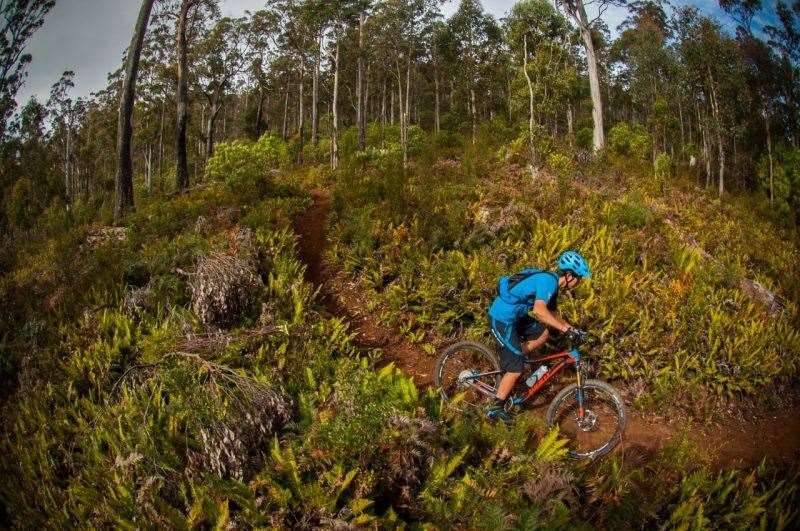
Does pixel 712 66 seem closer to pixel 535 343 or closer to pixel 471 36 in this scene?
pixel 471 36

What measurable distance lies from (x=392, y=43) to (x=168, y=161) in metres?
38.5

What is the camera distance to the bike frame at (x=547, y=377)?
453 centimetres

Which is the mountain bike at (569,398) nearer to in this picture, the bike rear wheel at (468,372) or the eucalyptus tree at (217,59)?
the bike rear wheel at (468,372)

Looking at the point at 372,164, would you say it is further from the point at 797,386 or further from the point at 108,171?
the point at 108,171

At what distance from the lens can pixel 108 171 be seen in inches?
1855

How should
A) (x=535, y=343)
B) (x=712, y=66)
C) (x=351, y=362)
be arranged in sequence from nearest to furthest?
1. (x=535, y=343)
2. (x=351, y=362)
3. (x=712, y=66)

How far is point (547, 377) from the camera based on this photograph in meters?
4.79

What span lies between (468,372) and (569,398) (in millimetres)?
1166

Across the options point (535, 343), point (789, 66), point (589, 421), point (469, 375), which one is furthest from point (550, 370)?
point (789, 66)

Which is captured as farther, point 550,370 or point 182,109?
point 182,109

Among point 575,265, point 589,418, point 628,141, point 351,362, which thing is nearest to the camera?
point 575,265

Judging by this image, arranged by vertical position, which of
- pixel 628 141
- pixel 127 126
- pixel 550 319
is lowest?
pixel 550 319

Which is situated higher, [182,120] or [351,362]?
[182,120]

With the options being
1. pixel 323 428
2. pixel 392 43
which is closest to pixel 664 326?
pixel 323 428
